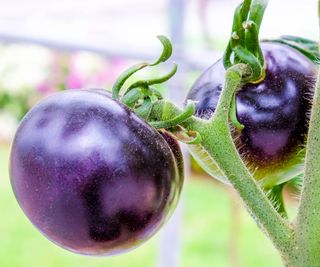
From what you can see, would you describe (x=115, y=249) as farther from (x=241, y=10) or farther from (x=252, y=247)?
(x=252, y=247)

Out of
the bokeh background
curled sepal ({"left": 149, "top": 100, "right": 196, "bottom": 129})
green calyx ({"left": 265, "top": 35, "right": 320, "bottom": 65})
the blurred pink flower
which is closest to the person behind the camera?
curled sepal ({"left": 149, "top": 100, "right": 196, "bottom": 129})

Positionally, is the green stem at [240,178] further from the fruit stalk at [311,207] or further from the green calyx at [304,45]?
the green calyx at [304,45]

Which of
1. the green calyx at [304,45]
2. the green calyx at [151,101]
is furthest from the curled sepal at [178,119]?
the green calyx at [304,45]

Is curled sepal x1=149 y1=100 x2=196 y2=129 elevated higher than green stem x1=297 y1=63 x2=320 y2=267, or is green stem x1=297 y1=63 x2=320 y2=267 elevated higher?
curled sepal x1=149 y1=100 x2=196 y2=129

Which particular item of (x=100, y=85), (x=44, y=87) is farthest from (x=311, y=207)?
(x=44, y=87)

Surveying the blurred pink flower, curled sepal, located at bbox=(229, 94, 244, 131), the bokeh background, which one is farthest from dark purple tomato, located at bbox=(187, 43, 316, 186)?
the blurred pink flower

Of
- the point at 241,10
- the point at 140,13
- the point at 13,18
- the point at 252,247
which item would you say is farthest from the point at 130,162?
the point at 140,13

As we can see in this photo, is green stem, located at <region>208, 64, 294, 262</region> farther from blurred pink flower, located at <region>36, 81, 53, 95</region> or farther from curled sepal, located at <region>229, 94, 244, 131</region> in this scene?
blurred pink flower, located at <region>36, 81, 53, 95</region>
